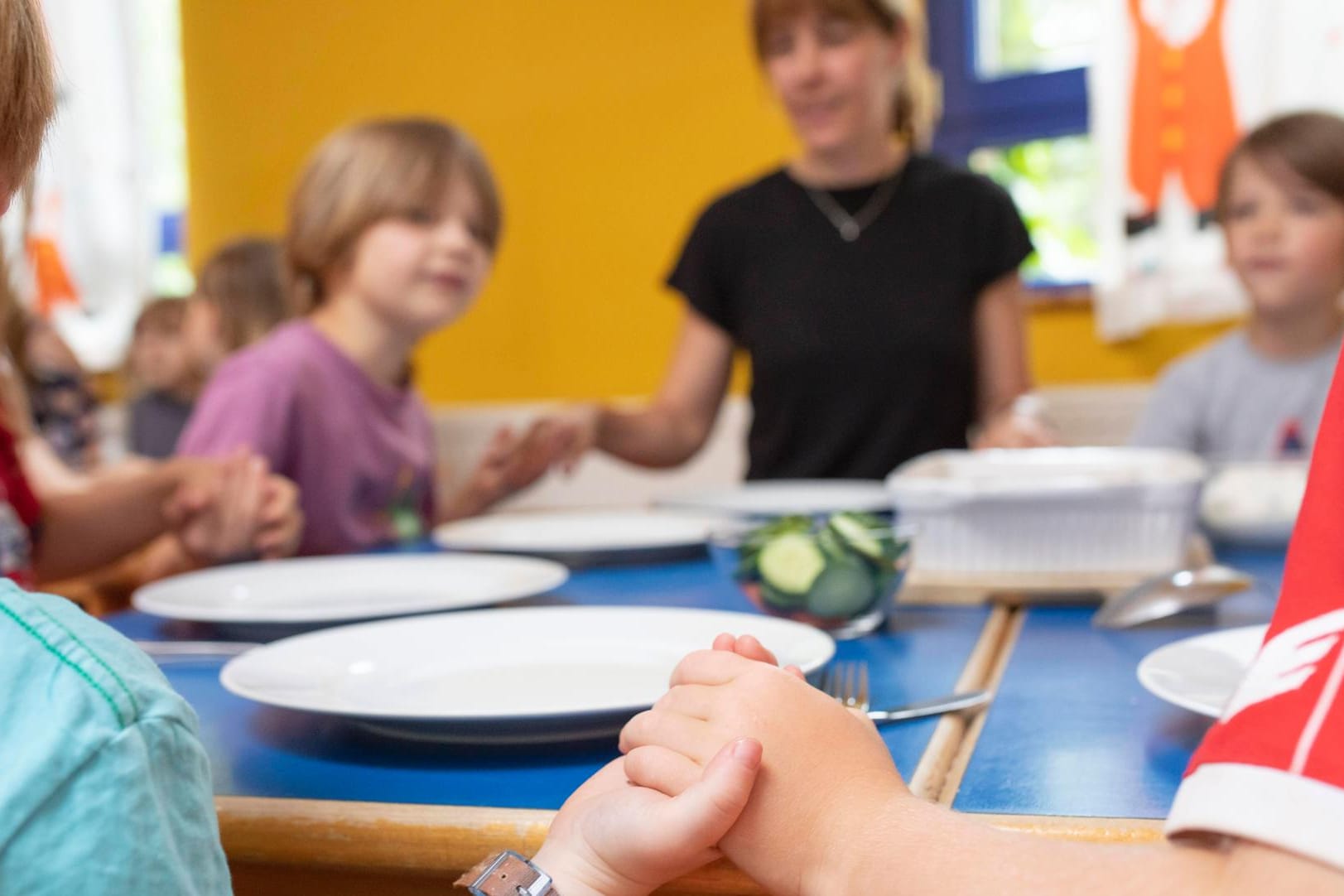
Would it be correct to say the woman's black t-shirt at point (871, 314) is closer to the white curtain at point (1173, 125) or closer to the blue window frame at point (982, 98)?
the white curtain at point (1173, 125)

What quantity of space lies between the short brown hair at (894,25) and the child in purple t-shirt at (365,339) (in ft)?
1.54

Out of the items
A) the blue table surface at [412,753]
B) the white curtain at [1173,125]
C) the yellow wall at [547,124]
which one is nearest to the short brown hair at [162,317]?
the yellow wall at [547,124]

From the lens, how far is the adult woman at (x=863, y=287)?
1.96 meters

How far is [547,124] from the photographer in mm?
3326

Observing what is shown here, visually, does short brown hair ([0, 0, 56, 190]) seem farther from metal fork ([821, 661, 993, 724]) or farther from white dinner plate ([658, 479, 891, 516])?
white dinner plate ([658, 479, 891, 516])

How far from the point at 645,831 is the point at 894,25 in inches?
64.9

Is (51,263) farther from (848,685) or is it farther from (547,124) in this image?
(848,685)

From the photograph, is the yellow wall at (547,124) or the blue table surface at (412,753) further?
the yellow wall at (547,124)

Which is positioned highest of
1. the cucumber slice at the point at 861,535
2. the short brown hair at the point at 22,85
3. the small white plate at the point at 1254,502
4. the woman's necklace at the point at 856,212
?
the short brown hair at the point at 22,85

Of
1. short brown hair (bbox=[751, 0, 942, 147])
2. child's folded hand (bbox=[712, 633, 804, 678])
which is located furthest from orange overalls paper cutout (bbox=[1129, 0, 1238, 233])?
child's folded hand (bbox=[712, 633, 804, 678])

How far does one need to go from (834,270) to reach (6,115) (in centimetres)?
161

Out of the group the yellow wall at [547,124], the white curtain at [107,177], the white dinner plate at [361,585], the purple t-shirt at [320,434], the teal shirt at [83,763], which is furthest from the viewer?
the white curtain at [107,177]

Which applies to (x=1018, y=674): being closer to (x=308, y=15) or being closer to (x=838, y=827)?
(x=838, y=827)

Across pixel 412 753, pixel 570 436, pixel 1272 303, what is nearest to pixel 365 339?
pixel 570 436
